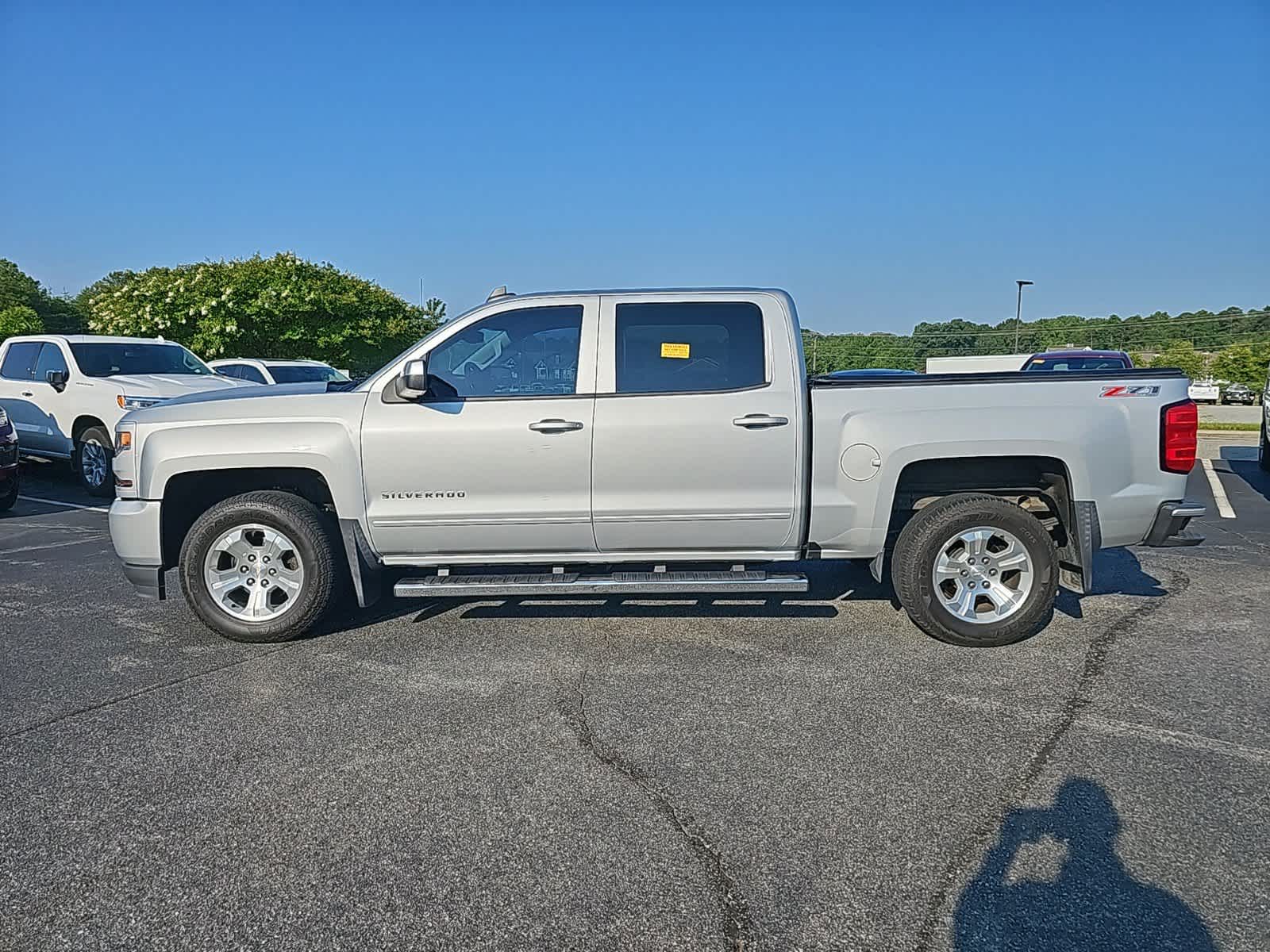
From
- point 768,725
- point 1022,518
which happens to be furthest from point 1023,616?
point 768,725

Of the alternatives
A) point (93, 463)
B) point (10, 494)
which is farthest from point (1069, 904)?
point (93, 463)

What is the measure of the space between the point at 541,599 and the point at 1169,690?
360 centimetres

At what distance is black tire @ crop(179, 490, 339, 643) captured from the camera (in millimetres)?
5031

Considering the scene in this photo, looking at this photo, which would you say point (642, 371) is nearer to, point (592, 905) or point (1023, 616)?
point (1023, 616)

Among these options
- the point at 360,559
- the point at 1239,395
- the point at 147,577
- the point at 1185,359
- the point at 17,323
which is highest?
the point at 17,323

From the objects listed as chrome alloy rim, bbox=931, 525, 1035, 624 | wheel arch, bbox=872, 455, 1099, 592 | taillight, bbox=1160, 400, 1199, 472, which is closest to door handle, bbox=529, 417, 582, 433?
wheel arch, bbox=872, 455, 1099, 592

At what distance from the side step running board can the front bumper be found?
57.3 inches

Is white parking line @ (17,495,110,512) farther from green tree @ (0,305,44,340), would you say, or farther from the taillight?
green tree @ (0,305,44,340)

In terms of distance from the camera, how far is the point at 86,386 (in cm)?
1090

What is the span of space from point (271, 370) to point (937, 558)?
15.0 meters

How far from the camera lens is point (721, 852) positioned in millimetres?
2906

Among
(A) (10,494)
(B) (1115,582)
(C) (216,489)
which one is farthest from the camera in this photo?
(A) (10,494)

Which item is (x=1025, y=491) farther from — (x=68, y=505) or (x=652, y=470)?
(x=68, y=505)

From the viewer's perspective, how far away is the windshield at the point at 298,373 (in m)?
17.2
